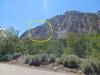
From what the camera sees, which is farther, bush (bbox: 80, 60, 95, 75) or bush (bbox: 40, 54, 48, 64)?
bush (bbox: 40, 54, 48, 64)

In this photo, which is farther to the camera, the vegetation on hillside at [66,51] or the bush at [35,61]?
the bush at [35,61]

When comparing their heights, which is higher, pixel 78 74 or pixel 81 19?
pixel 81 19

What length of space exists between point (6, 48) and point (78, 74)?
15.5m

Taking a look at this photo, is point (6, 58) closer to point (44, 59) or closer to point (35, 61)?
point (35, 61)

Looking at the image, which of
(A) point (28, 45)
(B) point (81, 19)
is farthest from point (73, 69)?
(B) point (81, 19)

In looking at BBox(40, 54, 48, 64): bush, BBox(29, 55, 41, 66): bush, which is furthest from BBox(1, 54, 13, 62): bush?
BBox(40, 54, 48, 64): bush

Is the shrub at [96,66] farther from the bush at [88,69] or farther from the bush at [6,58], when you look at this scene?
the bush at [6,58]

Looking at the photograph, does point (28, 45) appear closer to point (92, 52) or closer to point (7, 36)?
point (7, 36)

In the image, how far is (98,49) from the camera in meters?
19.1

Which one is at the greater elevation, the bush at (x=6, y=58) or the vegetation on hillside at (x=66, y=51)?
the vegetation on hillside at (x=66, y=51)

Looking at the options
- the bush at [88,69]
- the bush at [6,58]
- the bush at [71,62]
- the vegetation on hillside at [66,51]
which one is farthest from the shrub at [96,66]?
the bush at [6,58]

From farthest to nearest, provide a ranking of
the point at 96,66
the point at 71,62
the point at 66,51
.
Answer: the point at 66,51 < the point at 71,62 < the point at 96,66

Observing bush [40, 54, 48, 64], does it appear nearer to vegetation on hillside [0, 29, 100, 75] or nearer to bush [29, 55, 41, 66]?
vegetation on hillside [0, 29, 100, 75]

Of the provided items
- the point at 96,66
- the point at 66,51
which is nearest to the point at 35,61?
the point at 66,51
